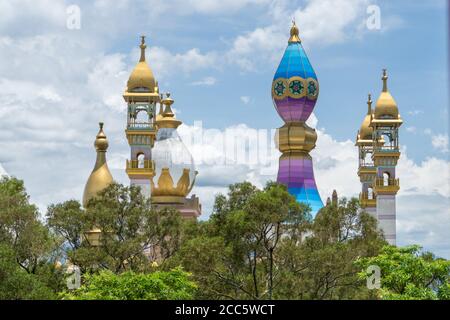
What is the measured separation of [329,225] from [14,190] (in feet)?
48.4

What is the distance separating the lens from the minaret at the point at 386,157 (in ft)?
228

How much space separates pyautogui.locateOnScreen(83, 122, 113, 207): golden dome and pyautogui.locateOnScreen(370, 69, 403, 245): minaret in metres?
18.1

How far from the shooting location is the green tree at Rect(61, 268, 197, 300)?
1272 inches

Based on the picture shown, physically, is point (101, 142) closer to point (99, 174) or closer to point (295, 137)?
point (99, 174)

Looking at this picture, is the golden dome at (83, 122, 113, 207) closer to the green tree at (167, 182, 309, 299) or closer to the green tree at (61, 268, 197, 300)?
the green tree at (167, 182, 309, 299)

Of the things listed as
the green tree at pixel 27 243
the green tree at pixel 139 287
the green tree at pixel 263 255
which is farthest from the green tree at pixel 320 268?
the green tree at pixel 27 243

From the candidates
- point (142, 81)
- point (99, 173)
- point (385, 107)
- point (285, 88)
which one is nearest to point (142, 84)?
point (142, 81)

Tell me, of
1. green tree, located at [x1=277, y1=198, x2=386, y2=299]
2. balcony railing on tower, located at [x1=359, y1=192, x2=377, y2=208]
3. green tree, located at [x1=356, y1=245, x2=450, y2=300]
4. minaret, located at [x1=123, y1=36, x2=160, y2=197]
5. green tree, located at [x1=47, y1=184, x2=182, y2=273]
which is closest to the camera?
green tree, located at [x1=356, y1=245, x2=450, y2=300]

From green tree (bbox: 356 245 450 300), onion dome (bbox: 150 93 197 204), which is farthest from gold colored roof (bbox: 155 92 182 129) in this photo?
green tree (bbox: 356 245 450 300)

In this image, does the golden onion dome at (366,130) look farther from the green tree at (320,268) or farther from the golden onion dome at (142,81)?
the green tree at (320,268)

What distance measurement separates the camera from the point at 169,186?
6638 cm

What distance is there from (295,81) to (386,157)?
8.89 metres

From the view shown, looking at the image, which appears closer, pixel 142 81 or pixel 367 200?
pixel 142 81
